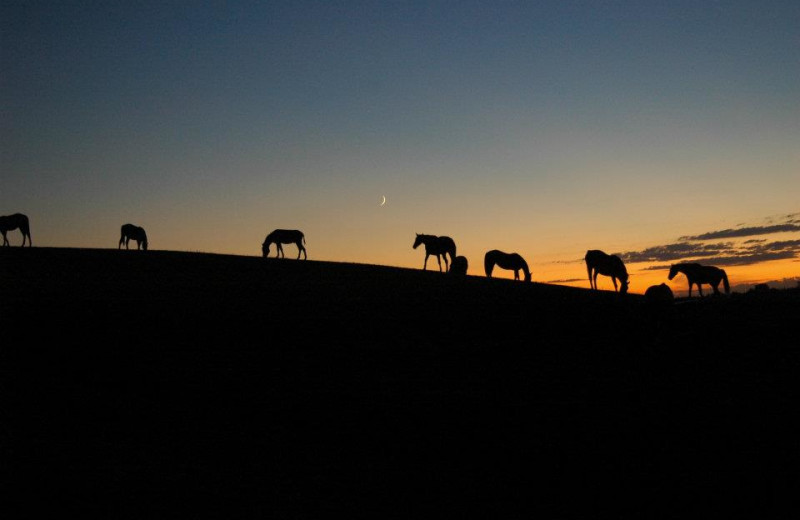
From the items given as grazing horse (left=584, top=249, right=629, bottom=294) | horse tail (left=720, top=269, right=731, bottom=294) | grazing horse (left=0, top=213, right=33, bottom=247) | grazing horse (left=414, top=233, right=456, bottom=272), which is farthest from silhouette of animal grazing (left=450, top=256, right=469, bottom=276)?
grazing horse (left=0, top=213, right=33, bottom=247)

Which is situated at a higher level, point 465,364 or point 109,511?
point 465,364

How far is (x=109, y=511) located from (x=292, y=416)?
4124mm

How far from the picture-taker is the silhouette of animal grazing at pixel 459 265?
41938 mm

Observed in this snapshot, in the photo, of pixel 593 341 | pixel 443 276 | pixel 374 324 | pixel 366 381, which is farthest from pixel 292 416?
pixel 443 276

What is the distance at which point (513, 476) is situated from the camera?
10.9 metres

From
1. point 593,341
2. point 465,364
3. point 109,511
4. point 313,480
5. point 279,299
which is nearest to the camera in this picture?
point 109,511

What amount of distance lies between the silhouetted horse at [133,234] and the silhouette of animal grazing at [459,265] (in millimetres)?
19072

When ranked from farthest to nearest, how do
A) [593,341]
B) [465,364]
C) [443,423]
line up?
[593,341] < [465,364] < [443,423]

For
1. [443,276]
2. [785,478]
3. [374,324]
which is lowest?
[785,478]

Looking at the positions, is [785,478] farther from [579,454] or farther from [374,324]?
[374,324]

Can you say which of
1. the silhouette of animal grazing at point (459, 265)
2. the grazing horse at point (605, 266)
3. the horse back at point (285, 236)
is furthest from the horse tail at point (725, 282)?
the horse back at point (285, 236)

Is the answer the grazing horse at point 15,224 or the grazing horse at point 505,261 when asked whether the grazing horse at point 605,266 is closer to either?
the grazing horse at point 505,261

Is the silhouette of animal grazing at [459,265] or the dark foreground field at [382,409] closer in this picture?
the dark foreground field at [382,409]

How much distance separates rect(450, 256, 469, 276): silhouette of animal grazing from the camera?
1651 inches
